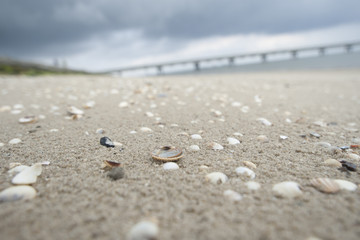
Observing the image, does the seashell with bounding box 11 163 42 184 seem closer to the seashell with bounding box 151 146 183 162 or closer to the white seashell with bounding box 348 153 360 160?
the seashell with bounding box 151 146 183 162

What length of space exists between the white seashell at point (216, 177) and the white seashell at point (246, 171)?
120mm

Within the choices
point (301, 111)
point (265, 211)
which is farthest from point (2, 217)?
point (301, 111)

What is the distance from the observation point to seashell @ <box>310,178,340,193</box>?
103 centimetres

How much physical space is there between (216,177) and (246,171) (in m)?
0.22

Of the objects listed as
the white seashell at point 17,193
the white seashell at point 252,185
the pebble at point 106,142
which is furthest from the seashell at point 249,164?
the white seashell at point 17,193

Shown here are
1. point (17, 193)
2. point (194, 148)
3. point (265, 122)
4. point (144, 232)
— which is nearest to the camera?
point (144, 232)

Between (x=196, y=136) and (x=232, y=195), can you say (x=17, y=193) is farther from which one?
(x=196, y=136)

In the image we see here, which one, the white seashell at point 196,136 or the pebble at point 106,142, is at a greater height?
the pebble at point 106,142

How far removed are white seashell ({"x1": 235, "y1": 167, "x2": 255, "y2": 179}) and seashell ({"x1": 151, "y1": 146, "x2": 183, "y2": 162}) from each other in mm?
419

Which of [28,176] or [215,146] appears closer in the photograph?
[28,176]

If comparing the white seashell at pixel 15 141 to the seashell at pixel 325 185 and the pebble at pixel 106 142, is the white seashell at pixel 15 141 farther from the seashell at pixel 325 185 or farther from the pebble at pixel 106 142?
the seashell at pixel 325 185

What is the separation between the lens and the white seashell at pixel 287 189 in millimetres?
1005

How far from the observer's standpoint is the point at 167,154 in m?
1.46

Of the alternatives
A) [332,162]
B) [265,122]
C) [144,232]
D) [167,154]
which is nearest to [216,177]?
[167,154]
